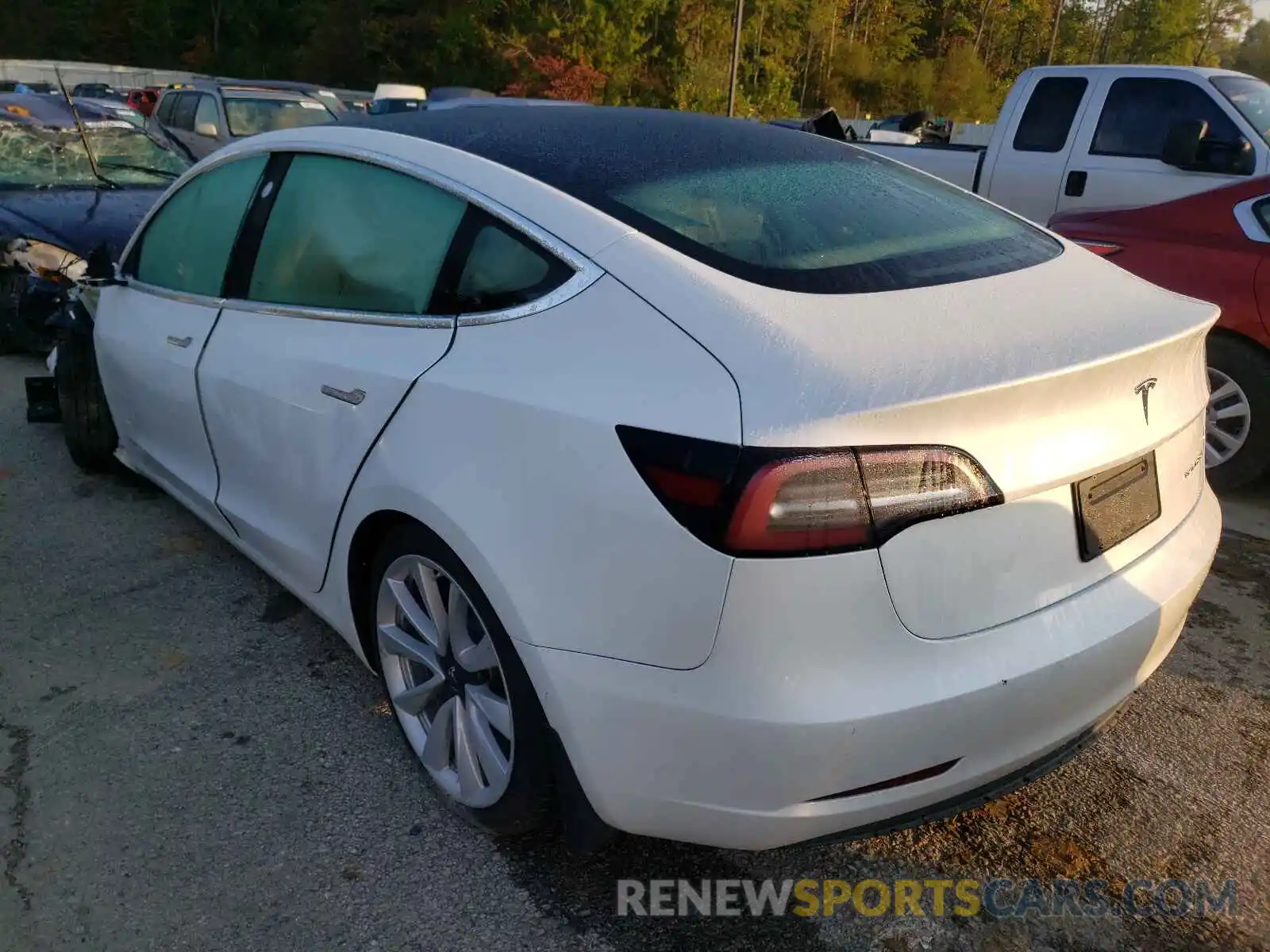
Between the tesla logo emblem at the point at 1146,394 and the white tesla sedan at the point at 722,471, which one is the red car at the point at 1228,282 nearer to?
the white tesla sedan at the point at 722,471

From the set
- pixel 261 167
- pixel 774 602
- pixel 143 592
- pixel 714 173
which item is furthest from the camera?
pixel 143 592

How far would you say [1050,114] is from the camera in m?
7.34

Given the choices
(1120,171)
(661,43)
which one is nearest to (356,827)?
(1120,171)

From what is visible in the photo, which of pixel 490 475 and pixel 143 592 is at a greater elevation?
pixel 490 475

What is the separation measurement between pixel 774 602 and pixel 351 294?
4.91ft

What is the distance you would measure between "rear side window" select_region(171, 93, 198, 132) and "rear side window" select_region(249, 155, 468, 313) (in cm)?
1234

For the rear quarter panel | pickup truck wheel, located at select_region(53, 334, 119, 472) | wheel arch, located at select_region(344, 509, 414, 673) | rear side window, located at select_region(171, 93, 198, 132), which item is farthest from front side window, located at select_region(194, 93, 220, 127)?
the rear quarter panel

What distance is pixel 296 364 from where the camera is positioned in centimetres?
268

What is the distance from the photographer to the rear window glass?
2080 mm

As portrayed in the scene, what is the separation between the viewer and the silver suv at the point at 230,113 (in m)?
13.3

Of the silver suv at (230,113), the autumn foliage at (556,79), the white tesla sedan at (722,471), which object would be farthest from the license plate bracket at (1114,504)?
the autumn foliage at (556,79)

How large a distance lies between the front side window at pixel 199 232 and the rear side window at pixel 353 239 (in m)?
0.26

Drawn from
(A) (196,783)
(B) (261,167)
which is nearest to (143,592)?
(A) (196,783)

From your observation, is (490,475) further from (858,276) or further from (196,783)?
(196,783)
